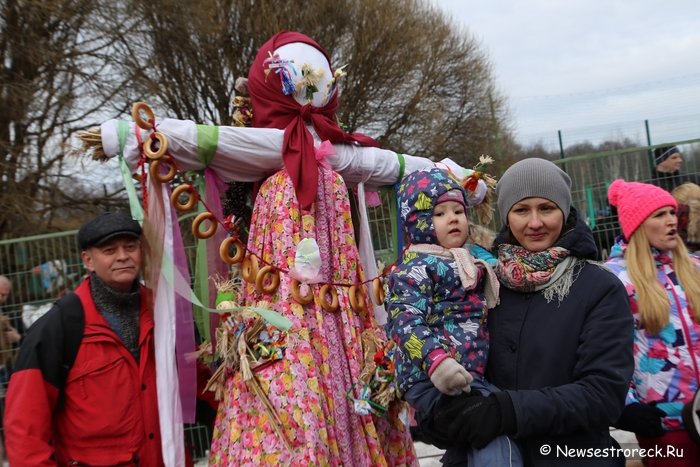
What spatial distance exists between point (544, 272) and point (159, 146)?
5.56ft

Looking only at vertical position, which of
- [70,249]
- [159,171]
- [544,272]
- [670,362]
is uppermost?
[159,171]

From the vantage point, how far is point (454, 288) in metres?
2.48

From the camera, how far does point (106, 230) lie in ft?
9.65

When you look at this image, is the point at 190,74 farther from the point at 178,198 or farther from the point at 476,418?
the point at 476,418

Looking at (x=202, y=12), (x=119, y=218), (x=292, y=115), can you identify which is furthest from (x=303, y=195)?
(x=202, y=12)

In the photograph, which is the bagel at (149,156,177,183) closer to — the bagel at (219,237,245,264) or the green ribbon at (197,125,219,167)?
the green ribbon at (197,125,219,167)

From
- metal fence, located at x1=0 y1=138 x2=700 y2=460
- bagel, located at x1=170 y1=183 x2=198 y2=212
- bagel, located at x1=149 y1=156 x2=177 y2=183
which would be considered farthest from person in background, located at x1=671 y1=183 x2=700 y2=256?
bagel, located at x1=149 y1=156 x2=177 y2=183

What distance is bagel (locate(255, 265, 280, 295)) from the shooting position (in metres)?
3.21

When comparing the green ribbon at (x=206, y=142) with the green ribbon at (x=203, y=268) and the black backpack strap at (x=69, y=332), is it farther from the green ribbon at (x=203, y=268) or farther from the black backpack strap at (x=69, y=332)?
the black backpack strap at (x=69, y=332)

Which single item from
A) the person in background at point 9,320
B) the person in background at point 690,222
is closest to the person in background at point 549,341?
the person in background at point 690,222

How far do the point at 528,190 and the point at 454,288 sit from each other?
0.42m

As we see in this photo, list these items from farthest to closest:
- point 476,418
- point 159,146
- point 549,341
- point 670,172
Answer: point 670,172 → point 159,146 → point 549,341 → point 476,418

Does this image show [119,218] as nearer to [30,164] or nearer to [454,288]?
[454,288]

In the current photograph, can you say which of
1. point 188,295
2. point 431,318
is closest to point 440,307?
point 431,318
